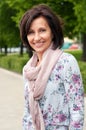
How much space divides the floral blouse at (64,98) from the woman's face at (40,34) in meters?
0.14

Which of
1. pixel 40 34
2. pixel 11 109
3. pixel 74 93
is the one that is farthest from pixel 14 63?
pixel 74 93

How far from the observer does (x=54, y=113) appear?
2.97 m

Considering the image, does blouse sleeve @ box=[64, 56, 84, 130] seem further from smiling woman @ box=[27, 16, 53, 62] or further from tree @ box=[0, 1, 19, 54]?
tree @ box=[0, 1, 19, 54]

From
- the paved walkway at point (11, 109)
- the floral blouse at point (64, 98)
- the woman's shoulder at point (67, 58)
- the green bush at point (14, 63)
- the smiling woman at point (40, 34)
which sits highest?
the smiling woman at point (40, 34)

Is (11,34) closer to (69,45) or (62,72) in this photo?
(62,72)

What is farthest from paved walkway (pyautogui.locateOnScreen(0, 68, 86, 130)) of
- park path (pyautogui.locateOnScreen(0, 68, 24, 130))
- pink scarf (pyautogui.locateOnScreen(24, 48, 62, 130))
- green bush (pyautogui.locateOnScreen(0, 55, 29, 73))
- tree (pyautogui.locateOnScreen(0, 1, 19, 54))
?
tree (pyautogui.locateOnScreen(0, 1, 19, 54))

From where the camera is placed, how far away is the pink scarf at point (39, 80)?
2.94 meters

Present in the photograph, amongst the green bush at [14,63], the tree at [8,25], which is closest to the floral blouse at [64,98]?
the green bush at [14,63]

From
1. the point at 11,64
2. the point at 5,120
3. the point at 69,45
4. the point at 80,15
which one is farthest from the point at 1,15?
the point at 69,45

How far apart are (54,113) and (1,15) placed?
30.3 m

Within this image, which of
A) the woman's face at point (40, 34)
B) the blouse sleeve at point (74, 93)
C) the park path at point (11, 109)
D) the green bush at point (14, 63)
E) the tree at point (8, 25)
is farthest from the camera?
the tree at point (8, 25)

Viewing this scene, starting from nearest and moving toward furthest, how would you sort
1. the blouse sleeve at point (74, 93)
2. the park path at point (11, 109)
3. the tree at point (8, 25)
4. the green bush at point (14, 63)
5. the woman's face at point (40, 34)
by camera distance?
the blouse sleeve at point (74, 93) < the woman's face at point (40, 34) < the park path at point (11, 109) < the green bush at point (14, 63) < the tree at point (8, 25)

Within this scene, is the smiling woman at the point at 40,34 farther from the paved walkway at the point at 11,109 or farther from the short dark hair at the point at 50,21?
the paved walkway at the point at 11,109

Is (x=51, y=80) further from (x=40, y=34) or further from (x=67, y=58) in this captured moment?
(x=40, y=34)
